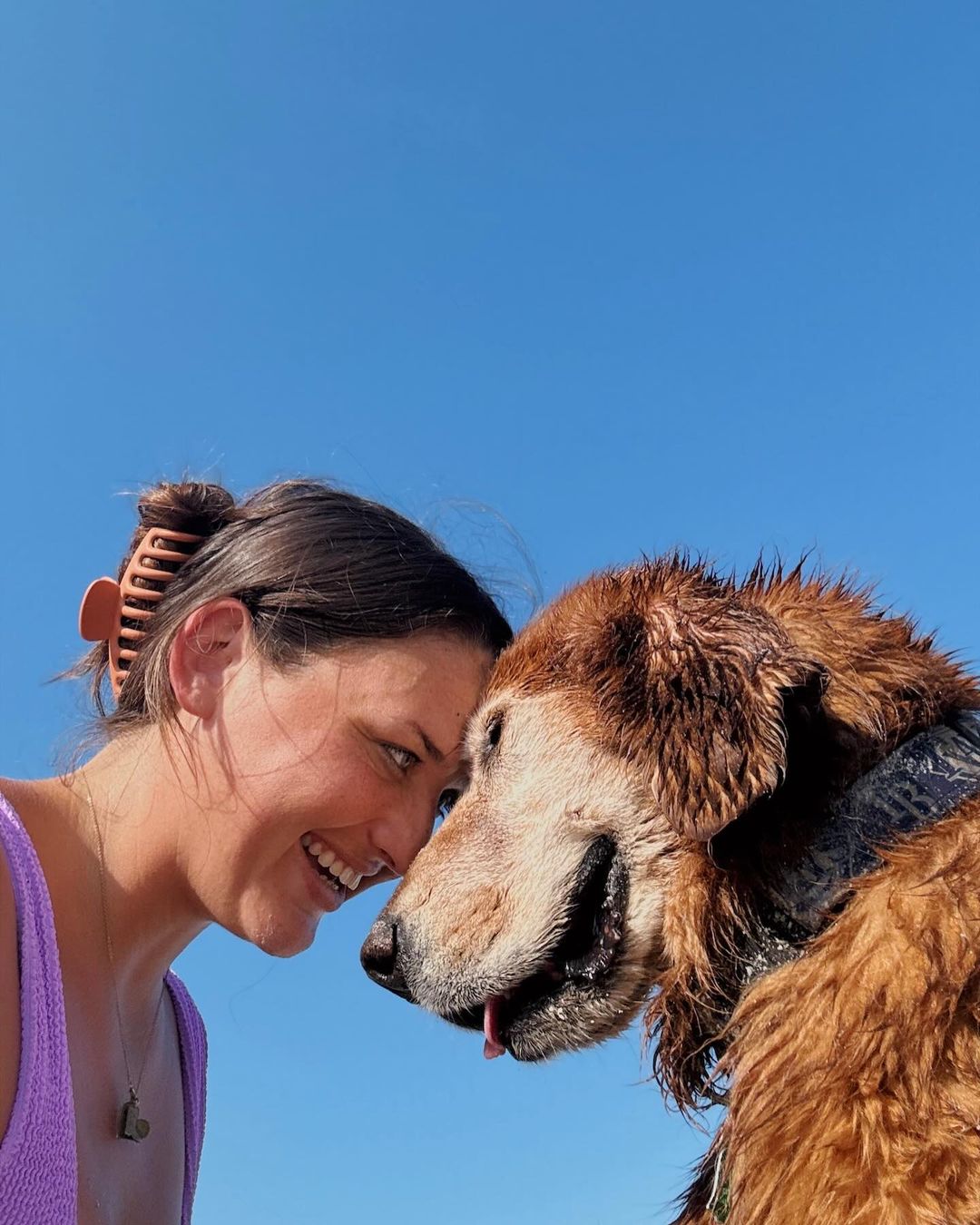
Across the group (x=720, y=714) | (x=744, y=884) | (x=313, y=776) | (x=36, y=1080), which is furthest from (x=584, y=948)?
(x=36, y=1080)

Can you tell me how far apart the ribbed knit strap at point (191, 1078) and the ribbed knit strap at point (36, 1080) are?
1190 mm

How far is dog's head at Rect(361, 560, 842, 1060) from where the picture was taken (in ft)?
7.13

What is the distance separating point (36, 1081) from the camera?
2229mm

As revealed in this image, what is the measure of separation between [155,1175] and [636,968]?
1.80 metres

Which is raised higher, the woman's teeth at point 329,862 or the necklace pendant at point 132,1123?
the woman's teeth at point 329,862

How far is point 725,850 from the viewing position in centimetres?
228

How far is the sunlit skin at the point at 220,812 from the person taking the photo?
9.91ft

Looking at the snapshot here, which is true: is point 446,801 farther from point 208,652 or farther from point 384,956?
point 208,652

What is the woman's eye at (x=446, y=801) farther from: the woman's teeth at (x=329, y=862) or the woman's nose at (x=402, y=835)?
the woman's teeth at (x=329, y=862)

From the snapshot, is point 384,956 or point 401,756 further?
point 401,756

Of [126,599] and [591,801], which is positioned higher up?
[591,801]

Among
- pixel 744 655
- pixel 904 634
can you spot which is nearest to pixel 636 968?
pixel 744 655

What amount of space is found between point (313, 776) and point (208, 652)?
1.81ft

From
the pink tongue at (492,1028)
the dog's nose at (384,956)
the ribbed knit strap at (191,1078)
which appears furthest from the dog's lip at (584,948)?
the ribbed knit strap at (191,1078)
